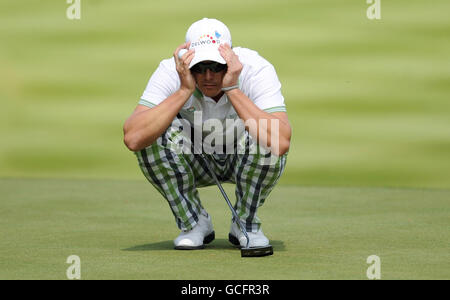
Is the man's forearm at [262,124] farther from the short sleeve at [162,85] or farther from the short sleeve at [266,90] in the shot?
the short sleeve at [162,85]

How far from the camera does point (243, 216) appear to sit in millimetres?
2316

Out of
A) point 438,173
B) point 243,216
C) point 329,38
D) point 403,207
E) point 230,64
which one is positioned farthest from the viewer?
point 329,38

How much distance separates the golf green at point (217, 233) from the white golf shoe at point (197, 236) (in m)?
0.04

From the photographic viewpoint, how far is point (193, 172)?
2400 mm

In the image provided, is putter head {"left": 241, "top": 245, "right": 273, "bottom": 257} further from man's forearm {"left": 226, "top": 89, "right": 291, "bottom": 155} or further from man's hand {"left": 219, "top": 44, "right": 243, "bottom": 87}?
man's hand {"left": 219, "top": 44, "right": 243, "bottom": 87}

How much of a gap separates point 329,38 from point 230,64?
2.29 meters

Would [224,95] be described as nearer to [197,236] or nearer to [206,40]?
[206,40]

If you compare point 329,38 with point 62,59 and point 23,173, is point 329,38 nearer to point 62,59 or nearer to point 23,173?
point 62,59

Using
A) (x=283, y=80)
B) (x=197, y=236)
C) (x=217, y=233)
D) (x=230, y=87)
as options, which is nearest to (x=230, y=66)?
(x=230, y=87)

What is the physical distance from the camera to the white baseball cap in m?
2.12

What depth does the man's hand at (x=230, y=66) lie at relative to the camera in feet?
7.03

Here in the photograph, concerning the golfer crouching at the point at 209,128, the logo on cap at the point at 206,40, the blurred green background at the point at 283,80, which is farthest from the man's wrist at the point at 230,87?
the blurred green background at the point at 283,80
